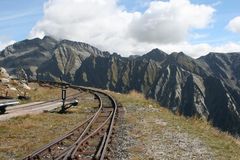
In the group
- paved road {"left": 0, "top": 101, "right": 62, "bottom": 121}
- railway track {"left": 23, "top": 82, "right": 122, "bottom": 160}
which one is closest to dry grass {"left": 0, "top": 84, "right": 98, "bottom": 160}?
railway track {"left": 23, "top": 82, "right": 122, "bottom": 160}

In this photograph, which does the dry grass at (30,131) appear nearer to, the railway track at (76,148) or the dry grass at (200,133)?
the railway track at (76,148)

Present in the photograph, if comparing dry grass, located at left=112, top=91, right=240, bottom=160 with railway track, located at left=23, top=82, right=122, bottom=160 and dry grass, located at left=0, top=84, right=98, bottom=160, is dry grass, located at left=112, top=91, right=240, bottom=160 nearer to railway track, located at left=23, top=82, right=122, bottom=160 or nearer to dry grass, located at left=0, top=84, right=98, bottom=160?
railway track, located at left=23, top=82, right=122, bottom=160

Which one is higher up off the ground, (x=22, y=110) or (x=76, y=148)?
(x=22, y=110)

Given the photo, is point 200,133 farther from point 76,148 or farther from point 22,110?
point 22,110

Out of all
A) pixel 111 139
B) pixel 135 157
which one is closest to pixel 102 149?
pixel 135 157

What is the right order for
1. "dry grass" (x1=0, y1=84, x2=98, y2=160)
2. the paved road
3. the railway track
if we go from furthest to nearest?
the paved road, "dry grass" (x1=0, y1=84, x2=98, y2=160), the railway track

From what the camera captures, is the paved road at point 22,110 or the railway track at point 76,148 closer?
the railway track at point 76,148

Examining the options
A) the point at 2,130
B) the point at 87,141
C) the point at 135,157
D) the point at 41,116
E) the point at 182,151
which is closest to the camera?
the point at 135,157

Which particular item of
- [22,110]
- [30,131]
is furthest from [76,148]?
[22,110]

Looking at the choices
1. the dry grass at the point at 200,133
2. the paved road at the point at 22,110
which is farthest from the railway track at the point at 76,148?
the paved road at the point at 22,110

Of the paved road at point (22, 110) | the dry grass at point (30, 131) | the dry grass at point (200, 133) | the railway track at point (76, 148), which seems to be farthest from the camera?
the paved road at point (22, 110)

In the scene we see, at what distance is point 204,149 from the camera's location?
52.6 feet

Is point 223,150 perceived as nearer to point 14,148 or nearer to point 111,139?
point 111,139

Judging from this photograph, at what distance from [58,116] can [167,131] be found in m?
8.38
